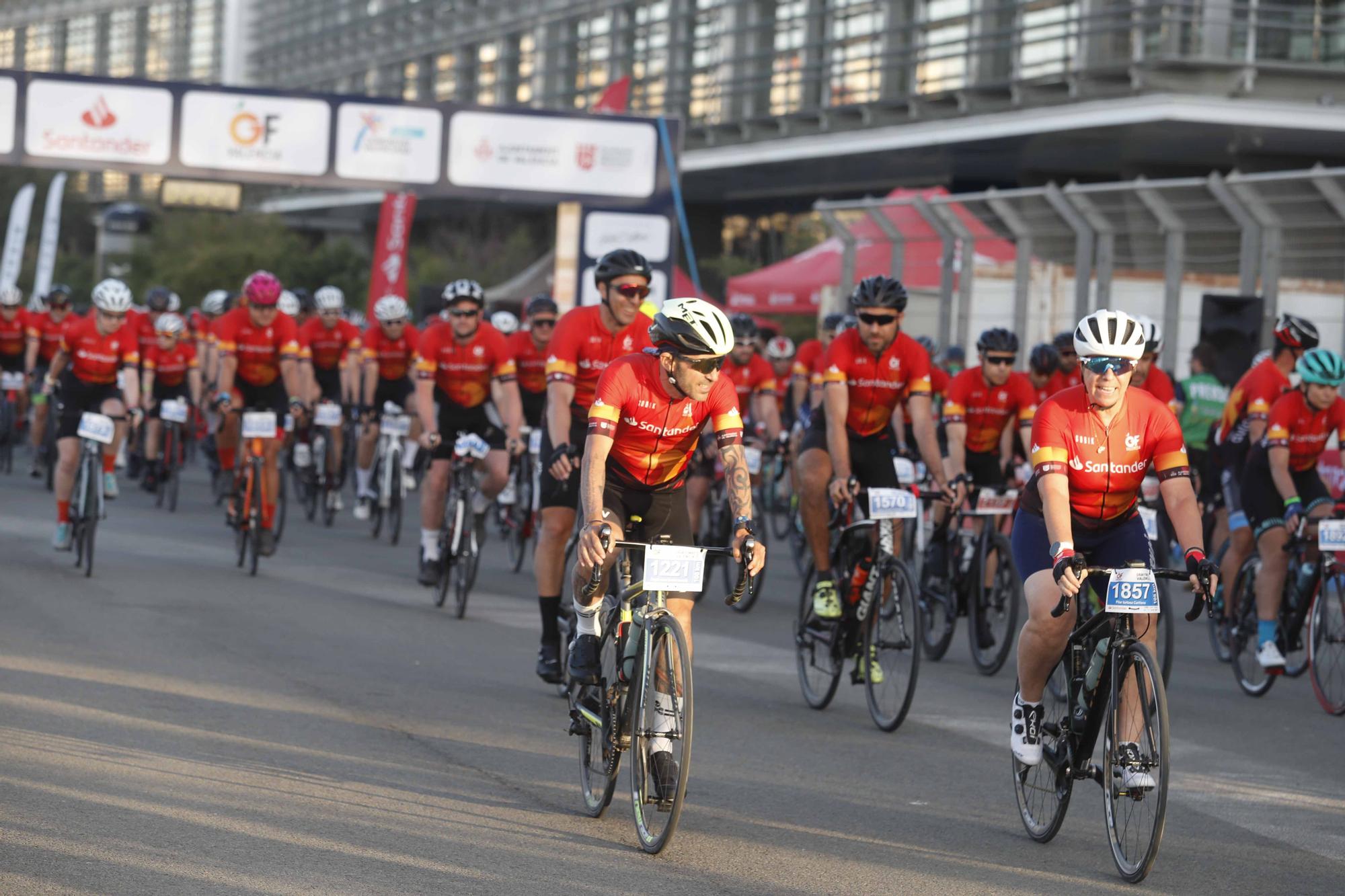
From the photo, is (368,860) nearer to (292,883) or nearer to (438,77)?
(292,883)

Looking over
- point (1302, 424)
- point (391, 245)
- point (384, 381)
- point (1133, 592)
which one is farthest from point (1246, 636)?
point (391, 245)

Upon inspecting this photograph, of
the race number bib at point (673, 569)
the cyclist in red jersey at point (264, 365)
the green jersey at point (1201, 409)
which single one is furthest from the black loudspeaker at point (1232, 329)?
the race number bib at point (673, 569)

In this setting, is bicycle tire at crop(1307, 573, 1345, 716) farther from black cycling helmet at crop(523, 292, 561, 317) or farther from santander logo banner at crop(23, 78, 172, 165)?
santander logo banner at crop(23, 78, 172, 165)

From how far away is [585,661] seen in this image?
7125mm

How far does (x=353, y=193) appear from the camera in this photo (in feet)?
183

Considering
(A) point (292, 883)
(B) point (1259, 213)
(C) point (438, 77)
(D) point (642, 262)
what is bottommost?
(A) point (292, 883)

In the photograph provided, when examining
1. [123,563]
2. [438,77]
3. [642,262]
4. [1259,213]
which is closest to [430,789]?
[642,262]

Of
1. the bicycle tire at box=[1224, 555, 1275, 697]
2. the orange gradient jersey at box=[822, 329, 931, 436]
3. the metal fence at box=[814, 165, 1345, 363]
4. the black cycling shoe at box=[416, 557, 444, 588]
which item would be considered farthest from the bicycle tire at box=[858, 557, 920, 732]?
the metal fence at box=[814, 165, 1345, 363]

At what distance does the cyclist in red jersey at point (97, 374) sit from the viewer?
13.7m

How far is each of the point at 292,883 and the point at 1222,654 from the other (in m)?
7.80

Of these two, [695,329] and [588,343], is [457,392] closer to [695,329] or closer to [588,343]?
[588,343]

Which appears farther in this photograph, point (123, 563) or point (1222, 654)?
point (123, 563)

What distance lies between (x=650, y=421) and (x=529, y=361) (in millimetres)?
7913

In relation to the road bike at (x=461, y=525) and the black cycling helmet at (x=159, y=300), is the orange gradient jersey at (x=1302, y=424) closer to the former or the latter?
the road bike at (x=461, y=525)
